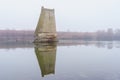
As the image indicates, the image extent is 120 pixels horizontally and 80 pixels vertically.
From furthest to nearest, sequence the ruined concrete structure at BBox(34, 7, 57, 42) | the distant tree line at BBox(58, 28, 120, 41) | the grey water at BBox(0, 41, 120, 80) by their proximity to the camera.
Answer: the distant tree line at BBox(58, 28, 120, 41), the ruined concrete structure at BBox(34, 7, 57, 42), the grey water at BBox(0, 41, 120, 80)

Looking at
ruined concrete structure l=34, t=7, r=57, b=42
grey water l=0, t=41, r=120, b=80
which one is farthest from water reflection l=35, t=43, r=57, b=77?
ruined concrete structure l=34, t=7, r=57, b=42

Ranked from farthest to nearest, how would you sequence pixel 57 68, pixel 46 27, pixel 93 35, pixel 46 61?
1. pixel 93 35
2. pixel 46 27
3. pixel 46 61
4. pixel 57 68

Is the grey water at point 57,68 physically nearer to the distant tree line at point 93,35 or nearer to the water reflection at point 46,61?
the water reflection at point 46,61

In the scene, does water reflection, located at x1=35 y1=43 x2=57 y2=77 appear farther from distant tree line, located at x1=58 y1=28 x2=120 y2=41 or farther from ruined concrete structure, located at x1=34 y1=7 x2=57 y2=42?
distant tree line, located at x1=58 y1=28 x2=120 y2=41

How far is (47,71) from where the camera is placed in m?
7.56

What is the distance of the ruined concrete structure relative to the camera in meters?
28.0

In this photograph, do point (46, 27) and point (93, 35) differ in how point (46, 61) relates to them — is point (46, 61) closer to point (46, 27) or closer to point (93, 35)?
point (46, 27)

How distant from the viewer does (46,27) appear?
28.8m

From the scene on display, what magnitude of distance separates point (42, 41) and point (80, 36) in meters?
33.4

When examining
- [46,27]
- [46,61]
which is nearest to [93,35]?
[46,27]

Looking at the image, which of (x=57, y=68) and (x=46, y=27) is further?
(x=46, y=27)

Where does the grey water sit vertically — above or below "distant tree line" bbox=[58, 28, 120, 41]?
above

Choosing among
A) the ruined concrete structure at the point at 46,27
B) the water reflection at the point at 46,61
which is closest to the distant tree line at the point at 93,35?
the ruined concrete structure at the point at 46,27

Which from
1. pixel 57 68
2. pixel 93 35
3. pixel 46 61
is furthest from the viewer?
pixel 93 35
